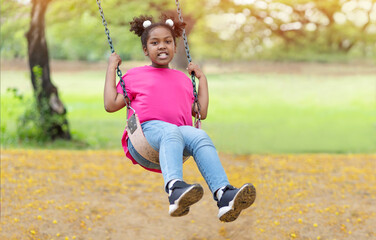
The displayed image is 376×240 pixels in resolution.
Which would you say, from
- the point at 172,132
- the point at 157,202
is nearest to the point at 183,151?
the point at 172,132

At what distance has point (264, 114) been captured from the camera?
65.2 ft

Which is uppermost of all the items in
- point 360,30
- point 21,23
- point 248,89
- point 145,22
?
point 145,22

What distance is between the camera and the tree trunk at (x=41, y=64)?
10680 millimetres

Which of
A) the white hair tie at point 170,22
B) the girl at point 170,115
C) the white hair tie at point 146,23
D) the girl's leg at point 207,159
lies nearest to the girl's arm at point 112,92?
the girl at point 170,115

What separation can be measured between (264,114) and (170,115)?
16743mm

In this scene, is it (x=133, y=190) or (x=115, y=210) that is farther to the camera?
(x=133, y=190)

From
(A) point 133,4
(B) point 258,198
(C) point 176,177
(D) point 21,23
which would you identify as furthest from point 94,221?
(A) point 133,4

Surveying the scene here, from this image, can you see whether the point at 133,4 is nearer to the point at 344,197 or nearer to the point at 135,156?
the point at 344,197

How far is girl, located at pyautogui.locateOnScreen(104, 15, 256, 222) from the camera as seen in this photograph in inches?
118

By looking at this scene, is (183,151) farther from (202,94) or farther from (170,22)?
(170,22)

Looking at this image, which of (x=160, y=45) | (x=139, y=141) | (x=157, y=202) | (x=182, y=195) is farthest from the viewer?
(x=157, y=202)

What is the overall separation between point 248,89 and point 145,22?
22.3 m

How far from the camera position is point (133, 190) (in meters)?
7.71

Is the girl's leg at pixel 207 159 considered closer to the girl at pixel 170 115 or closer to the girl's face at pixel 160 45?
the girl at pixel 170 115
